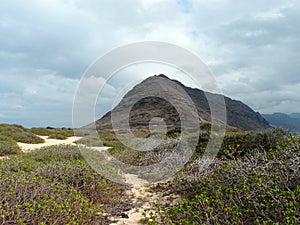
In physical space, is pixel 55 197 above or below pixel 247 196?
below

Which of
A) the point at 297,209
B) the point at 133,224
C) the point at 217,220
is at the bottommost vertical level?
the point at 133,224

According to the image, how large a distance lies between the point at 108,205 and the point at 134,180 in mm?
2717

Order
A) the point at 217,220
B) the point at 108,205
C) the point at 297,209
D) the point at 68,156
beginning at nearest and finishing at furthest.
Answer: the point at 297,209, the point at 217,220, the point at 108,205, the point at 68,156

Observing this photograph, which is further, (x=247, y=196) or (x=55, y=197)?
(x=55, y=197)

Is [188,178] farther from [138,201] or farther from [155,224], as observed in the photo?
[155,224]

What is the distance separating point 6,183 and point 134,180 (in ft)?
15.5

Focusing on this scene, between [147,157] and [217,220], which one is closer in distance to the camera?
[217,220]

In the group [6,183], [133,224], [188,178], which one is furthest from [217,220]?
[6,183]

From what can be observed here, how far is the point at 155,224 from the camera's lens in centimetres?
434

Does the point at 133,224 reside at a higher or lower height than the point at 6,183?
lower

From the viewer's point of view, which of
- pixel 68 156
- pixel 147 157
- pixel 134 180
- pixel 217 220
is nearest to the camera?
pixel 217 220

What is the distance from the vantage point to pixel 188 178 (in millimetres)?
6445

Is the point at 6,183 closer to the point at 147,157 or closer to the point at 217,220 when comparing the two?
the point at 217,220

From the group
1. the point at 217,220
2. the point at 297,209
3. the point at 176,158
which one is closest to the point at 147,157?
the point at 176,158
